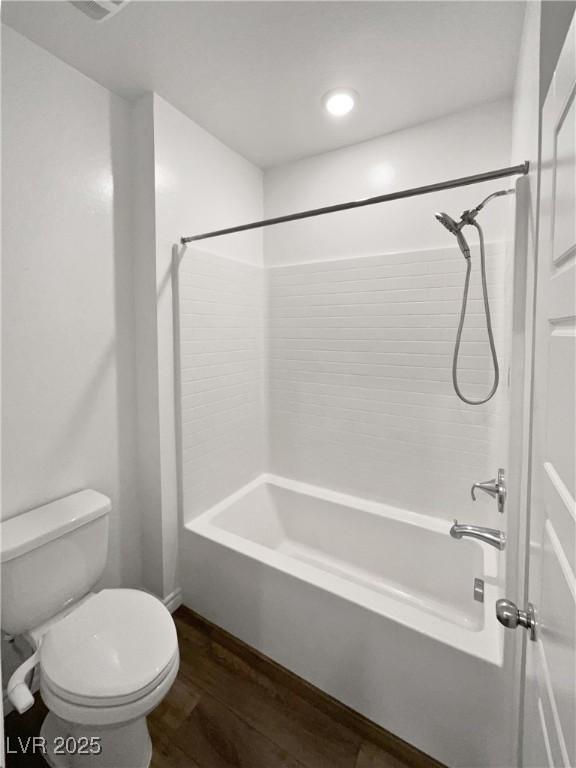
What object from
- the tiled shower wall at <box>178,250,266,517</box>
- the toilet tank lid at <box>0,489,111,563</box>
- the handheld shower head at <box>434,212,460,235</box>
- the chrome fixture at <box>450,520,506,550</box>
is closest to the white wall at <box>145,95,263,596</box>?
the tiled shower wall at <box>178,250,266,517</box>

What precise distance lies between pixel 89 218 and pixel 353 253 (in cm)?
138

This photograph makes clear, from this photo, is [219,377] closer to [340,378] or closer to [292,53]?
[340,378]

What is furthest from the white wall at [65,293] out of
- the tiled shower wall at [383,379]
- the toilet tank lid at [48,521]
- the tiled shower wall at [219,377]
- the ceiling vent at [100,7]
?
the tiled shower wall at [383,379]

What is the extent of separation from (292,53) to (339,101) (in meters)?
0.36

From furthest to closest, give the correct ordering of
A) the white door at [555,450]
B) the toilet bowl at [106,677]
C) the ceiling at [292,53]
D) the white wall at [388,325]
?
the white wall at [388,325], the ceiling at [292,53], the toilet bowl at [106,677], the white door at [555,450]

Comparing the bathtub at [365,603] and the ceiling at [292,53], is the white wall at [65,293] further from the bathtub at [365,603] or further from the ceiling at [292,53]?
the bathtub at [365,603]

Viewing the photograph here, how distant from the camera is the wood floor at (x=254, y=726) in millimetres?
1224

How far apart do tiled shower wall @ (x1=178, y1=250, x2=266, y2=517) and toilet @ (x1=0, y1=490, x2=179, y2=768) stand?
58cm

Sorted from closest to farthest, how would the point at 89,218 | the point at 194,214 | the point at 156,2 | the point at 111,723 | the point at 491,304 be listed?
the point at 111,723 → the point at 156,2 → the point at 89,218 → the point at 491,304 → the point at 194,214

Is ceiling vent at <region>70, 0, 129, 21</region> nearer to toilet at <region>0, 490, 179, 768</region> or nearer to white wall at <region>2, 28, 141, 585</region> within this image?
white wall at <region>2, 28, 141, 585</region>

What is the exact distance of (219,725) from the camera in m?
1.33

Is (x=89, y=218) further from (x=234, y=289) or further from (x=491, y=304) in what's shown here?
(x=491, y=304)

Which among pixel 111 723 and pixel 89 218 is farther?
pixel 89 218

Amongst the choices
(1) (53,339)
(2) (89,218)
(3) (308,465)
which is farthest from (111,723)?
(2) (89,218)
